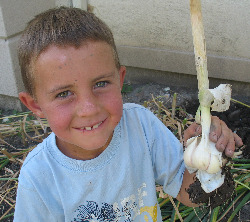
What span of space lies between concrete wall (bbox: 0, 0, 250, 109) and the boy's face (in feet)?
6.20

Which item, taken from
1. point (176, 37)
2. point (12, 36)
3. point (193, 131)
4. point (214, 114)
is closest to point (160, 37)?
point (176, 37)

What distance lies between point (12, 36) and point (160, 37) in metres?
1.34

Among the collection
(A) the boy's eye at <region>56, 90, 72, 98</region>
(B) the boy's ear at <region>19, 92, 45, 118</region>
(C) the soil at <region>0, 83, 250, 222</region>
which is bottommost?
(C) the soil at <region>0, 83, 250, 222</region>

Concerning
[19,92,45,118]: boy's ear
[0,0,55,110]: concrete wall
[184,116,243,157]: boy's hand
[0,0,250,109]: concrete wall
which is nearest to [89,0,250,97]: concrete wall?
[0,0,250,109]: concrete wall

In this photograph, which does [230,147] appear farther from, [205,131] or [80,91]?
[80,91]

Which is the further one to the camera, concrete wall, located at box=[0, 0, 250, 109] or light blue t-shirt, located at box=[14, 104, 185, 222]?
concrete wall, located at box=[0, 0, 250, 109]

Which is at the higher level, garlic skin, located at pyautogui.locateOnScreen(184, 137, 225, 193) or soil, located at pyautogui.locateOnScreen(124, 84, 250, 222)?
garlic skin, located at pyautogui.locateOnScreen(184, 137, 225, 193)

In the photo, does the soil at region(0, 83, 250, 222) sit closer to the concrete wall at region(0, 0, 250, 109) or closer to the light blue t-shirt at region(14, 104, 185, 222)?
the concrete wall at region(0, 0, 250, 109)

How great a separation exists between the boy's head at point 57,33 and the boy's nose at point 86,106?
166 millimetres

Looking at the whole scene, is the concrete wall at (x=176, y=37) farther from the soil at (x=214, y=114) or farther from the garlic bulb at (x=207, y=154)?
the garlic bulb at (x=207, y=154)

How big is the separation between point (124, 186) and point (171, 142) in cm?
26

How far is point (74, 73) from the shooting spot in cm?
95

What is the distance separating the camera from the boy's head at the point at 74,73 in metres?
0.96

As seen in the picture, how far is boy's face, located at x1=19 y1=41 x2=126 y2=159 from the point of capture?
37.8 inches
